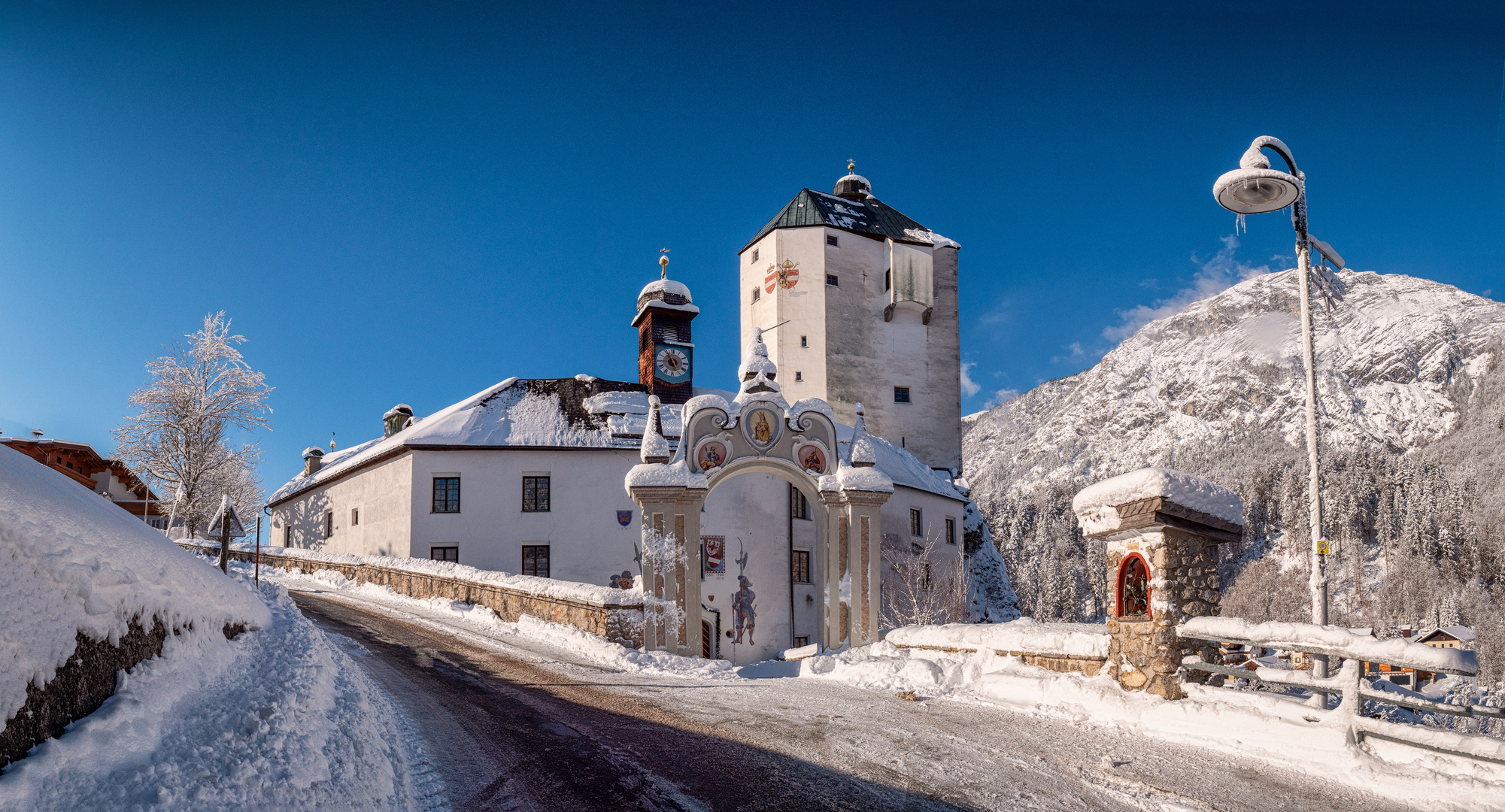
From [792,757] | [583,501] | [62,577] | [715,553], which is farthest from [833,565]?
[62,577]

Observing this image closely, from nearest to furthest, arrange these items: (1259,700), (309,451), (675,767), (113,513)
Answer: (113,513), (675,767), (1259,700), (309,451)

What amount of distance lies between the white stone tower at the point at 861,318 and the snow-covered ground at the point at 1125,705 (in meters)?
32.4

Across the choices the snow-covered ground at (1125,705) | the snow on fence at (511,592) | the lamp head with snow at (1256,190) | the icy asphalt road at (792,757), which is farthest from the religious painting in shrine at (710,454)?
the lamp head with snow at (1256,190)

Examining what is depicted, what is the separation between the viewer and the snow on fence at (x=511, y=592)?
1920cm

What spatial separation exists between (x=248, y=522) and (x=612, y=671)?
4926cm

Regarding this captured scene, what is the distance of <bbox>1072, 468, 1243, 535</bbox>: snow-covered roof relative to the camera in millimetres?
10367

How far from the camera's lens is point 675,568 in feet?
65.8

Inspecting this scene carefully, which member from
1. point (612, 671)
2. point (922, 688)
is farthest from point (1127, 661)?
point (612, 671)

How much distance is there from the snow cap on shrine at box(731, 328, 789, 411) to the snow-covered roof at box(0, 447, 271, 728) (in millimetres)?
16400

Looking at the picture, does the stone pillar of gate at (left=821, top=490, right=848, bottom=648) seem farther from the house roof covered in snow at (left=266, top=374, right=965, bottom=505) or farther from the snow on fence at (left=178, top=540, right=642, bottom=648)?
the house roof covered in snow at (left=266, top=374, right=965, bottom=505)

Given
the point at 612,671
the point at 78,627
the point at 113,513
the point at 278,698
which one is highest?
the point at 113,513

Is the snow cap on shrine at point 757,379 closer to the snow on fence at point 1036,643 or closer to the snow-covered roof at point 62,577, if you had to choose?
the snow on fence at point 1036,643

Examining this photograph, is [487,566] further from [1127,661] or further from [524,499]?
[1127,661]

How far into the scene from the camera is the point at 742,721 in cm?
1083
